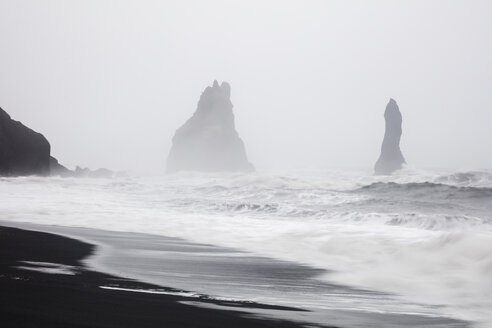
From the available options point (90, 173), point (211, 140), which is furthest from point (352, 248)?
point (211, 140)

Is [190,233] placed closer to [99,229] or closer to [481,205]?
[99,229]

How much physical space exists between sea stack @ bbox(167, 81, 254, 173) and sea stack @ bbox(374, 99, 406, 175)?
24806 millimetres

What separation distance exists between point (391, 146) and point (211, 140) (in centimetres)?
3058

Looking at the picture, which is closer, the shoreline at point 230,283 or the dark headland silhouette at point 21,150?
the shoreline at point 230,283

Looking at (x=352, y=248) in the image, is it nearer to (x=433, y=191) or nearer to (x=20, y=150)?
(x=433, y=191)

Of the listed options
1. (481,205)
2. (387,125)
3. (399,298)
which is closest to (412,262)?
(399,298)

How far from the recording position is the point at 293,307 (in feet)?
10.8

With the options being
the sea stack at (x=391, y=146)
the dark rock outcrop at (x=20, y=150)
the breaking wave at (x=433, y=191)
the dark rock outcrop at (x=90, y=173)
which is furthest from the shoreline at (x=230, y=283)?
the sea stack at (x=391, y=146)

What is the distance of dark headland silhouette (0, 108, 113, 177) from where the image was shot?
1335 inches

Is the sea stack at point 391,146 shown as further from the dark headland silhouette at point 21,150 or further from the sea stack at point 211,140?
the dark headland silhouette at point 21,150

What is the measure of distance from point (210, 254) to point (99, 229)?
324cm

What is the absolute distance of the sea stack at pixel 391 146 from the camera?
72.0m

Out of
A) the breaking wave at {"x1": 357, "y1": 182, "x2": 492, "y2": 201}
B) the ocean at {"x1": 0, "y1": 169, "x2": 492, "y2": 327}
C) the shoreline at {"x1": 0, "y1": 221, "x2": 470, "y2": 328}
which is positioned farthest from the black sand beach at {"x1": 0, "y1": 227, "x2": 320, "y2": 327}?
the breaking wave at {"x1": 357, "y1": 182, "x2": 492, "y2": 201}

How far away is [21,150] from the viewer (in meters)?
35.7
